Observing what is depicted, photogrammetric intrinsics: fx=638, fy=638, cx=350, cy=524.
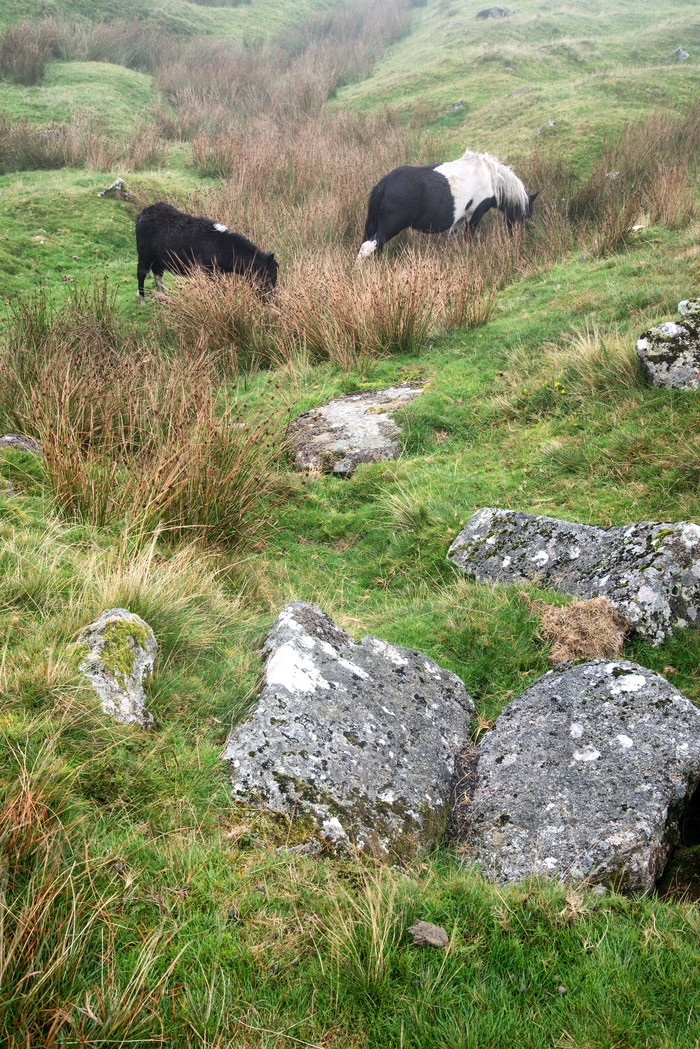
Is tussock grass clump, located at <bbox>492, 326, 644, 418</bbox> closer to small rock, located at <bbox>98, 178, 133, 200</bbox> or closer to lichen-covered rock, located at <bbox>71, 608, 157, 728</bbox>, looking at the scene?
lichen-covered rock, located at <bbox>71, 608, 157, 728</bbox>

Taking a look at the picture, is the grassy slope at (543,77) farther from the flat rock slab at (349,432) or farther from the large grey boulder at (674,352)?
the large grey boulder at (674,352)

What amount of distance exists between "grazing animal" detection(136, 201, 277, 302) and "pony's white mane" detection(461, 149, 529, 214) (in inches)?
168

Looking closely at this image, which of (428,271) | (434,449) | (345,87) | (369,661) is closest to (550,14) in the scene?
(345,87)

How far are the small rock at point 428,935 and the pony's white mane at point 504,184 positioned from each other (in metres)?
11.1

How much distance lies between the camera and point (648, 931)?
1.70 m

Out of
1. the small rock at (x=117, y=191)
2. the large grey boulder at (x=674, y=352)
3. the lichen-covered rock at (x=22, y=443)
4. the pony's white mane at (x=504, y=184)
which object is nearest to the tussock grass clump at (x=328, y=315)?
the large grey boulder at (x=674, y=352)

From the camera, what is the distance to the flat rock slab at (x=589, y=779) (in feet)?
6.62

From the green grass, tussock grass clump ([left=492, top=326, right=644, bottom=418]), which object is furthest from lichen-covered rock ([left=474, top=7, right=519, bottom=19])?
tussock grass clump ([left=492, top=326, right=644, bottom=418])

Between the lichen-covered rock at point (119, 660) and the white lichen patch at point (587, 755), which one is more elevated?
the lichen-covered rock at point (119, 660)

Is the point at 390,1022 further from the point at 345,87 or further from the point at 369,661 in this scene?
the point at 345,87

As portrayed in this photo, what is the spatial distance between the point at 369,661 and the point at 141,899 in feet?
4.65

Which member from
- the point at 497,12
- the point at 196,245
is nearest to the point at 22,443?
the point at 196,245

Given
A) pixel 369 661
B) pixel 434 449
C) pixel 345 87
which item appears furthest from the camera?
pixel 345 87

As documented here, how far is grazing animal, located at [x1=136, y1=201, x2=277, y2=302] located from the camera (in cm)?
866
